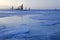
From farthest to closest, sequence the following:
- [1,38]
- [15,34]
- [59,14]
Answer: [59,14] → [15,34] → [1,38]

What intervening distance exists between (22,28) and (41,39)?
0.91 meters

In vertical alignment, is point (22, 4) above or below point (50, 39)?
above

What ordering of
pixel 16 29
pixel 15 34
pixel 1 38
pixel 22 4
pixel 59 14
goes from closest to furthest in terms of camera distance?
pixel 1 38, pixel 15 34, pixel 16 29, pixel 22 4, pixel 59 14

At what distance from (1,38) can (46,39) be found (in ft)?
2.83

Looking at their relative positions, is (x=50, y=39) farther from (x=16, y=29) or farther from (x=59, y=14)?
(x=59, y=14)

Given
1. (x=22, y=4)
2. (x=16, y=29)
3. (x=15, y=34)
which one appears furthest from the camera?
(x=22, y=4)

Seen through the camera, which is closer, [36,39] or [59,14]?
[36,39]

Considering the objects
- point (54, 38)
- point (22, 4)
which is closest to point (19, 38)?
point (54, 38)

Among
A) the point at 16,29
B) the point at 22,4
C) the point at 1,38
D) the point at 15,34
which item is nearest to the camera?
the point at 1,38

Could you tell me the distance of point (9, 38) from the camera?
2650 millimetres

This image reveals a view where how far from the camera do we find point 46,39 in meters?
2.70

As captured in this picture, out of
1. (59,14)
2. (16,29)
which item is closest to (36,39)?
(16,29)

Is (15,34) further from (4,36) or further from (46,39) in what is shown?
(46,39)

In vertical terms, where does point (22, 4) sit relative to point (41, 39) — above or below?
above
